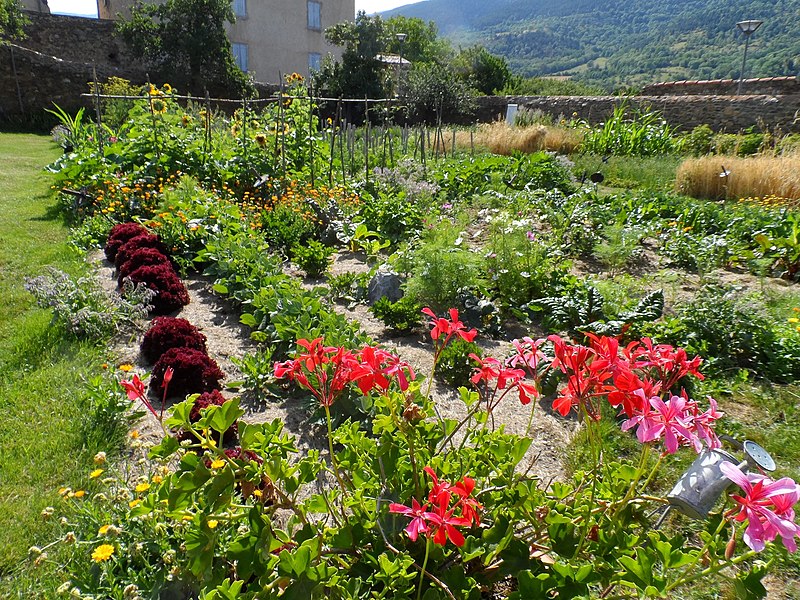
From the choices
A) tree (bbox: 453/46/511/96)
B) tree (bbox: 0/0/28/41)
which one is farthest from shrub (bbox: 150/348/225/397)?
tree (bbox: 453/46/511/96)

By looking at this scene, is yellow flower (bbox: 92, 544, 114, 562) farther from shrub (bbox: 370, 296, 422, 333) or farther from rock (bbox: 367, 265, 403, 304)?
rock (bbox: 367, 265, 403, 304)

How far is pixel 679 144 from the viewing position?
484 inches

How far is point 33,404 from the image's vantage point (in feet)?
9.71

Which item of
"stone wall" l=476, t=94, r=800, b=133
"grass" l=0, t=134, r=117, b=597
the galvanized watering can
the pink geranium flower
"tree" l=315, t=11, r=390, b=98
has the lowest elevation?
"grass" l=0, t=134, r=117, b=597

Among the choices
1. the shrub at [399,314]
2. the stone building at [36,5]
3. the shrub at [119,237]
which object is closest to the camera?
the shrub at [399,314]

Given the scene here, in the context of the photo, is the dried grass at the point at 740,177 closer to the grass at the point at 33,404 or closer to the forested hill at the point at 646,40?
the grass at the point at 33,404

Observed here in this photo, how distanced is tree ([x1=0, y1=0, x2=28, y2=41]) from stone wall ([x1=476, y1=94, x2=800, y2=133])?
17251 millimetres

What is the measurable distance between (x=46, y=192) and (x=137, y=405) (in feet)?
21.5

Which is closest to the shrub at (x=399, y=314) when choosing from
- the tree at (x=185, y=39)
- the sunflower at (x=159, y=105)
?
the sunflower at (x=159, y=105)

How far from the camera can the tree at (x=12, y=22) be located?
17.3 m

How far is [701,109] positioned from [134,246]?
14800 mm

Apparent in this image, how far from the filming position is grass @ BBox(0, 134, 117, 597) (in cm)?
219

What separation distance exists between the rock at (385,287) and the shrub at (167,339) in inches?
64.3

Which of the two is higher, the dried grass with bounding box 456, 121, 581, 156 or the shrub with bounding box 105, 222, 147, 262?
the dried grass with bounding box 456, 121, 581, 156
